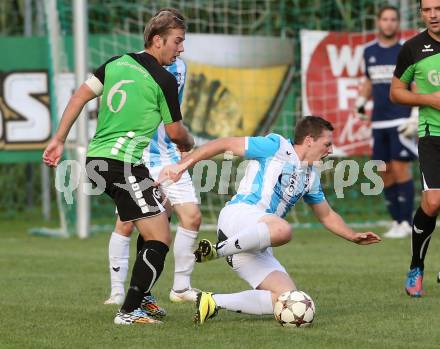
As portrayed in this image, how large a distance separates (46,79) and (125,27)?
1602 millimetres

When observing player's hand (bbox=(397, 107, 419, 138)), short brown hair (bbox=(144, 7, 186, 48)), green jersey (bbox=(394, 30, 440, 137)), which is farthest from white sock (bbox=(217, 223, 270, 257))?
player's hand (bbox=(397, 107, 419, 138))

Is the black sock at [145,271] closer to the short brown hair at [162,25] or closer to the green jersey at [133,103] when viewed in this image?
the green jersey at [133,103]

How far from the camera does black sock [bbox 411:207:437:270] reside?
828 centimetres

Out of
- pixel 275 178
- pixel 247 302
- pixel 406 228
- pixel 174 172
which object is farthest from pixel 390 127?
pixel 174 172

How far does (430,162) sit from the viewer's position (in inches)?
322

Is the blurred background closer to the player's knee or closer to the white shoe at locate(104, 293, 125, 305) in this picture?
the player's knee

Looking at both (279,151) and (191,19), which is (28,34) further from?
(279,151)

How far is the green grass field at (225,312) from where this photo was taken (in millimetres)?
6281

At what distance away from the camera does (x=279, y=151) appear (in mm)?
7004

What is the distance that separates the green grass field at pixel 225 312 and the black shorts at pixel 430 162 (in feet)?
2.62

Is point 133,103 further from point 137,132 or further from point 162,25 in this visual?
point 162,25

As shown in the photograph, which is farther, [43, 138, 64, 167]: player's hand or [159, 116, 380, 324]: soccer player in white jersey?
[43, 138, 64, 167]: player's hand

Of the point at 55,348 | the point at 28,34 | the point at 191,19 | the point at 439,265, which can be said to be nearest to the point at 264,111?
the point at 191,19

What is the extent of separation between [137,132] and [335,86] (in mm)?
7981
